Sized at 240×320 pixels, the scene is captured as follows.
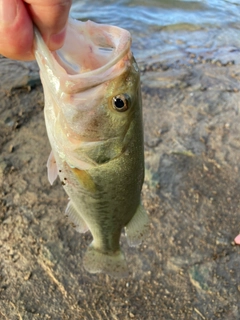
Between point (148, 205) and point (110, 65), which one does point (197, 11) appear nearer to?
point (148, 205)

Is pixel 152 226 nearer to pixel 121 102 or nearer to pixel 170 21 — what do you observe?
pixel 121 102

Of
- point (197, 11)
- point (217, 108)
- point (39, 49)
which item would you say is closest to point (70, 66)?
point (39, 49)

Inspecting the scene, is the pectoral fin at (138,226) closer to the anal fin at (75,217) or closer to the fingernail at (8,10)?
the anal fin at (75,217)

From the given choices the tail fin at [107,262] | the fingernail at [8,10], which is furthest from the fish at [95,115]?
the tail fin at [107,262]

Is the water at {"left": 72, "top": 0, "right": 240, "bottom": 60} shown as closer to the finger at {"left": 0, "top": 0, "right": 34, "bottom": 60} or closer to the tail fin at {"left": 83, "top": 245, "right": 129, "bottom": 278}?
the tail fin at {"left": 83, "top": 245, "right": 129, "bottom": 278}

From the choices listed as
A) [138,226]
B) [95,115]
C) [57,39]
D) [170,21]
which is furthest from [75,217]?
[170,21]
